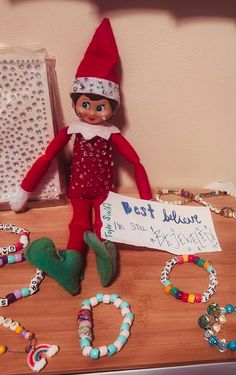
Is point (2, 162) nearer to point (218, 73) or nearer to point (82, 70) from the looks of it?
point (82, 70)

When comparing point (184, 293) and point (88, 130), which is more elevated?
point (88, 130)

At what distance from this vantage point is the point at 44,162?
67cm

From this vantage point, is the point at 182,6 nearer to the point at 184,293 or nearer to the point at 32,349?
the point at 184,293

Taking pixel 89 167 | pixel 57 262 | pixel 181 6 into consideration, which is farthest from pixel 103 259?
pixel 181 6

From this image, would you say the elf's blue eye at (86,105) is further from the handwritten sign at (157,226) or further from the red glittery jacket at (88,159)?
the handwritten sign at (157,226)

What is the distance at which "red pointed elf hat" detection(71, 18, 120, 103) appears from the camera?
61 cm

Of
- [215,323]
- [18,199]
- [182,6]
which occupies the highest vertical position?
[182,6]

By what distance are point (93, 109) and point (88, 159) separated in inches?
3.4

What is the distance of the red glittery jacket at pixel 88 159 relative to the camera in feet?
2.18

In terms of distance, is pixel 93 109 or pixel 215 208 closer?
pixel 93 109

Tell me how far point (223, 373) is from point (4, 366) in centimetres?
28

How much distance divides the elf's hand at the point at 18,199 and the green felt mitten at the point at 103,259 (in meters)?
0.16

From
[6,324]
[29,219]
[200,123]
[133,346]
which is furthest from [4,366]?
[200,123]

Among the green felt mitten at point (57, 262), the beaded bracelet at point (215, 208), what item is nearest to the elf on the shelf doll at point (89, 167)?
the green felt mitten at point (57, 262)
